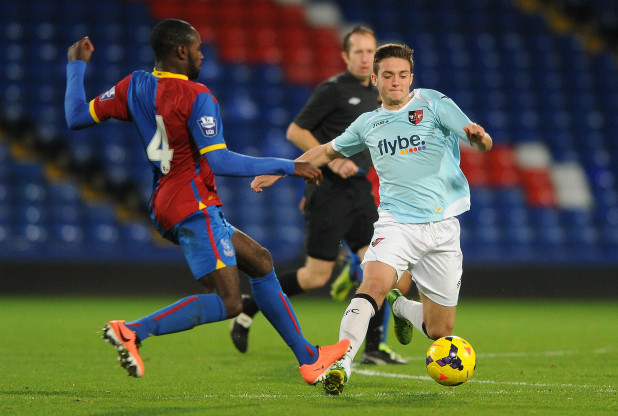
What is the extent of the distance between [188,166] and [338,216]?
7.36 feet

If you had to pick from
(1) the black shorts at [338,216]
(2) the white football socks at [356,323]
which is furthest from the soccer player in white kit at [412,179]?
(1) the black shorts at [338,216]

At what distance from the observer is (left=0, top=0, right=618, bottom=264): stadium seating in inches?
520

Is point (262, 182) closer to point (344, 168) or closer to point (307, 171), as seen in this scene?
point (307, 171)

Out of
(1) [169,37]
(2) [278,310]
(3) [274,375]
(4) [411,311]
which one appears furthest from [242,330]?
(1) [169,37]

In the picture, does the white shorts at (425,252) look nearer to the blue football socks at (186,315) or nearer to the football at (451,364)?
the football at (451,364)

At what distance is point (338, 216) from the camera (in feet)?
21.5

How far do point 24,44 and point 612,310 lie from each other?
10.1m

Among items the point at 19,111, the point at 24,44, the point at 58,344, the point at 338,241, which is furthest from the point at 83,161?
the point at 338,241

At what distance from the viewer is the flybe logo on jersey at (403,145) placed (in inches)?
195

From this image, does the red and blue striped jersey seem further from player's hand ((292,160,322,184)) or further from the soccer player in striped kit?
player's hand ((292,160,322,184))

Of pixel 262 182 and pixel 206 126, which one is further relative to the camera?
pixel 262 182

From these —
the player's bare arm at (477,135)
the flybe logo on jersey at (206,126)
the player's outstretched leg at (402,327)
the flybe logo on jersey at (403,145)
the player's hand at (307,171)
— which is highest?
the flybe logo on jersey at (206,126)

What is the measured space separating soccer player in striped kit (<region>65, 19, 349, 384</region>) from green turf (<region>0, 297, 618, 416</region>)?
0.43 metres

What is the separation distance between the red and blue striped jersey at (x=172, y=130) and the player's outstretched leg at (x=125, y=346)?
64 centimetres
